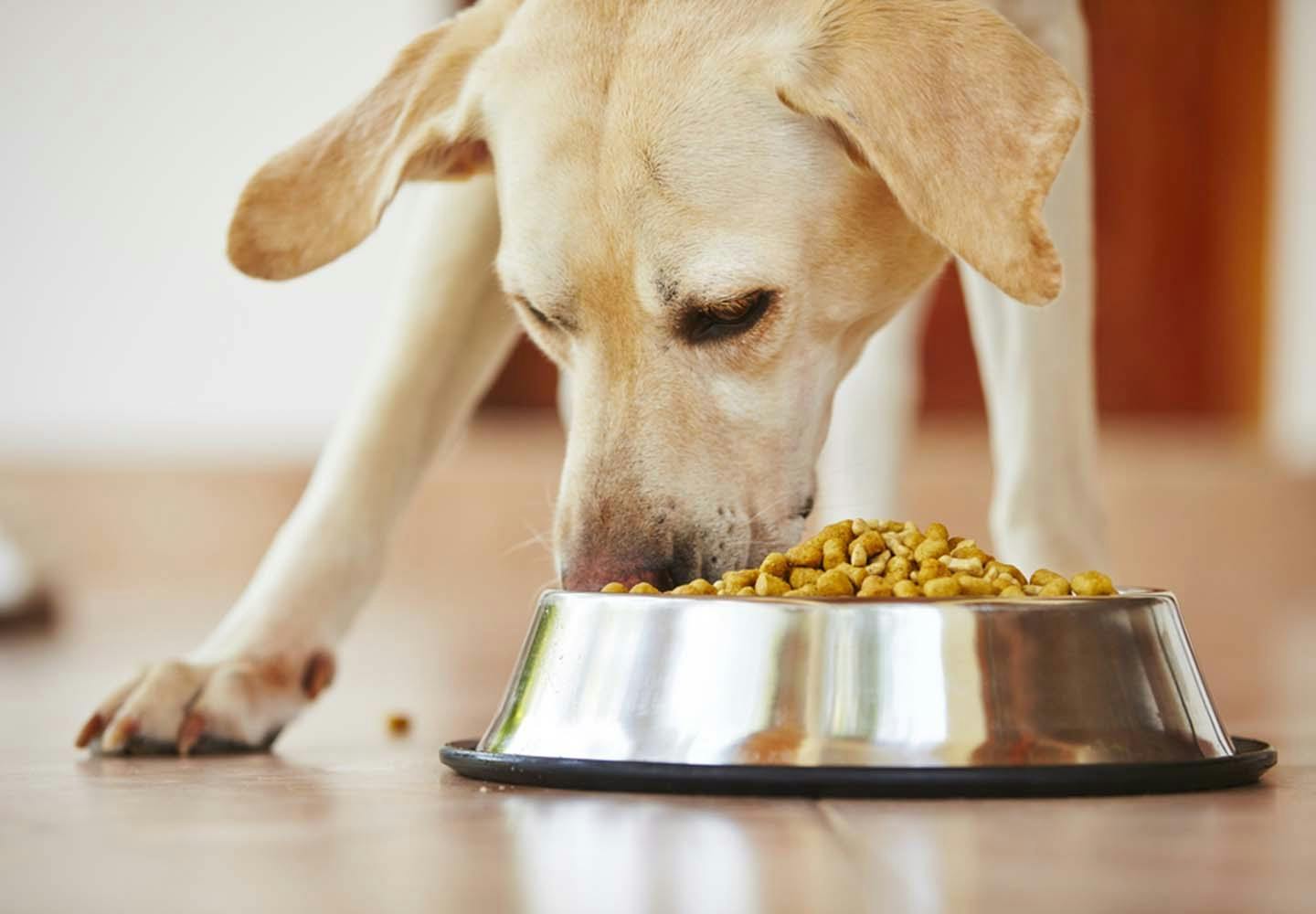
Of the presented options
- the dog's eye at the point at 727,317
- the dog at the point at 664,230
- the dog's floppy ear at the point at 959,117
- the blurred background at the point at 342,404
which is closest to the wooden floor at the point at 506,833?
the blurred background at the point at 342,404

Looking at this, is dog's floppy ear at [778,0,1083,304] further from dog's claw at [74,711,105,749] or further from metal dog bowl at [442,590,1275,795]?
dog's claw at [74,711,105,749]

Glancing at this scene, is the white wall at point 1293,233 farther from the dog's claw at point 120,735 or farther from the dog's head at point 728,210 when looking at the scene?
the dog's claw at point 120,735

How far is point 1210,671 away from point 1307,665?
0.25 metres

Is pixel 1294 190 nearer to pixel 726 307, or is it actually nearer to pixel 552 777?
pixel 726 307

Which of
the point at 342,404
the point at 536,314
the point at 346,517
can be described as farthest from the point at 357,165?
the point at 342,404

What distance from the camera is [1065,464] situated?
271cm

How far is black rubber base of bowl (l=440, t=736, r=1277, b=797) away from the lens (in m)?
1.55

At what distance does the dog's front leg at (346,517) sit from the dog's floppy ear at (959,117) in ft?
2.11

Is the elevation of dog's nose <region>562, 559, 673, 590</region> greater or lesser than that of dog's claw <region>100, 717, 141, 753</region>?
greater

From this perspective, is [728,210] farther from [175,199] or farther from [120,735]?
[175,199]

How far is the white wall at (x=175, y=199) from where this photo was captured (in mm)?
7934

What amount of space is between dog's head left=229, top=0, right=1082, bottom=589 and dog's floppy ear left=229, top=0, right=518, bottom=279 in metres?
0.09

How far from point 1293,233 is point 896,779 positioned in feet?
25.9

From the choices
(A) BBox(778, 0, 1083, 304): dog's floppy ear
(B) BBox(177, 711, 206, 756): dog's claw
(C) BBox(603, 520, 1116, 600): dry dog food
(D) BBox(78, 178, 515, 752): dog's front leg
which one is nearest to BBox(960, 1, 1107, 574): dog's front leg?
(A) BBox(778, 0, 1083, 304): dog's floppy ear
